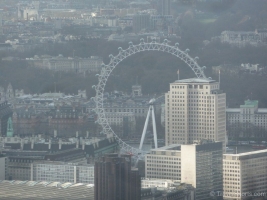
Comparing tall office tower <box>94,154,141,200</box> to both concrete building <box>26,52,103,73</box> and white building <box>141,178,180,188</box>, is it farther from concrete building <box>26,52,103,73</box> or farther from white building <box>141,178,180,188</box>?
concrete building <box>26,52,103,73</box>

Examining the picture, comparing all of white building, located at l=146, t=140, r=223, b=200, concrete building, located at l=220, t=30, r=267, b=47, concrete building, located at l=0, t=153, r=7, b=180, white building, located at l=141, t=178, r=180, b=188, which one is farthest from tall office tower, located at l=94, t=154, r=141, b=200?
concrete building, located at l=220, t=30, r=267, b=47

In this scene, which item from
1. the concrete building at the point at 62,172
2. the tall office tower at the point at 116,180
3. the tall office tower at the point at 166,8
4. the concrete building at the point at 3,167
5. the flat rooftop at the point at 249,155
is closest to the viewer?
the tall office tower at the point at 116,180

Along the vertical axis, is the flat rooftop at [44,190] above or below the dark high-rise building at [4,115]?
below

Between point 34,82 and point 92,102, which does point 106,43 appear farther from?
point 92,102

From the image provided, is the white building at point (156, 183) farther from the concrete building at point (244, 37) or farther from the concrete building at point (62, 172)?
the concrete building at point (244, 37)

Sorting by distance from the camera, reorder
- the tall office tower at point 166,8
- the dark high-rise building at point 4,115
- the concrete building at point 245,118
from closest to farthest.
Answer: the dark high-rise building at point 4,115
the concrete building at point 245,118
the tall office tower at point 166,8

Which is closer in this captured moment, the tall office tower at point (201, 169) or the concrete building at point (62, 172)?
the tall office tower at point (201, 169)

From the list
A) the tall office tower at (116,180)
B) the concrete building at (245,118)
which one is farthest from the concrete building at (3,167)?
the concrete building at (245,118)

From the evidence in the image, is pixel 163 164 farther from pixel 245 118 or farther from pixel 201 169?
pixel 245 118
